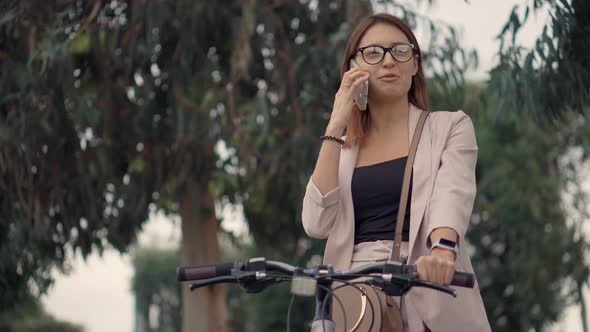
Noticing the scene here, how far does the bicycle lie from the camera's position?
261 cm

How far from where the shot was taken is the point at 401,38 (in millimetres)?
3314

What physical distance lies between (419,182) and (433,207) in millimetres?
116

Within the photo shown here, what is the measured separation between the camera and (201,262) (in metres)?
11.0

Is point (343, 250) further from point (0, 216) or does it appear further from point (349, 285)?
point (0, 216)

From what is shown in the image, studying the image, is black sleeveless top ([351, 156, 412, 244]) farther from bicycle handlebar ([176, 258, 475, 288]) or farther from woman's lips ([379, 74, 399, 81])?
bicycle handlebar ([176, 258, 475, 288])

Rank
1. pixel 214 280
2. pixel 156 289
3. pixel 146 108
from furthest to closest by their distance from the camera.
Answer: pixel 156 289, pixel 146 108, pixel 214 280

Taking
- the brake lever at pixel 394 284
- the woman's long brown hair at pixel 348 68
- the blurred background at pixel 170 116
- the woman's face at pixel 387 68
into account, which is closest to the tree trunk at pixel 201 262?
the blurred background at pixel 170 116

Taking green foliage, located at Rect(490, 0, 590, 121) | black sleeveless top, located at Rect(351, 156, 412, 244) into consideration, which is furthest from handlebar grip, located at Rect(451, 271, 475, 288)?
green foliage, located at Rect(490, 0, 590, 121)

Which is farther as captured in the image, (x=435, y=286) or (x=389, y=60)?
(x=389, y=60)

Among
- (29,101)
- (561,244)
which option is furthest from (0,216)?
(561,244)

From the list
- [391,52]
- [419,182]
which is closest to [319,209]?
[419,182]

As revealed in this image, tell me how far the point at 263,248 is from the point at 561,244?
6.31 metres

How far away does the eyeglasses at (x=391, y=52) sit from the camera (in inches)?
129

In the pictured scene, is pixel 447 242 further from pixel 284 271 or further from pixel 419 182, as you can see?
pixel 284 271
